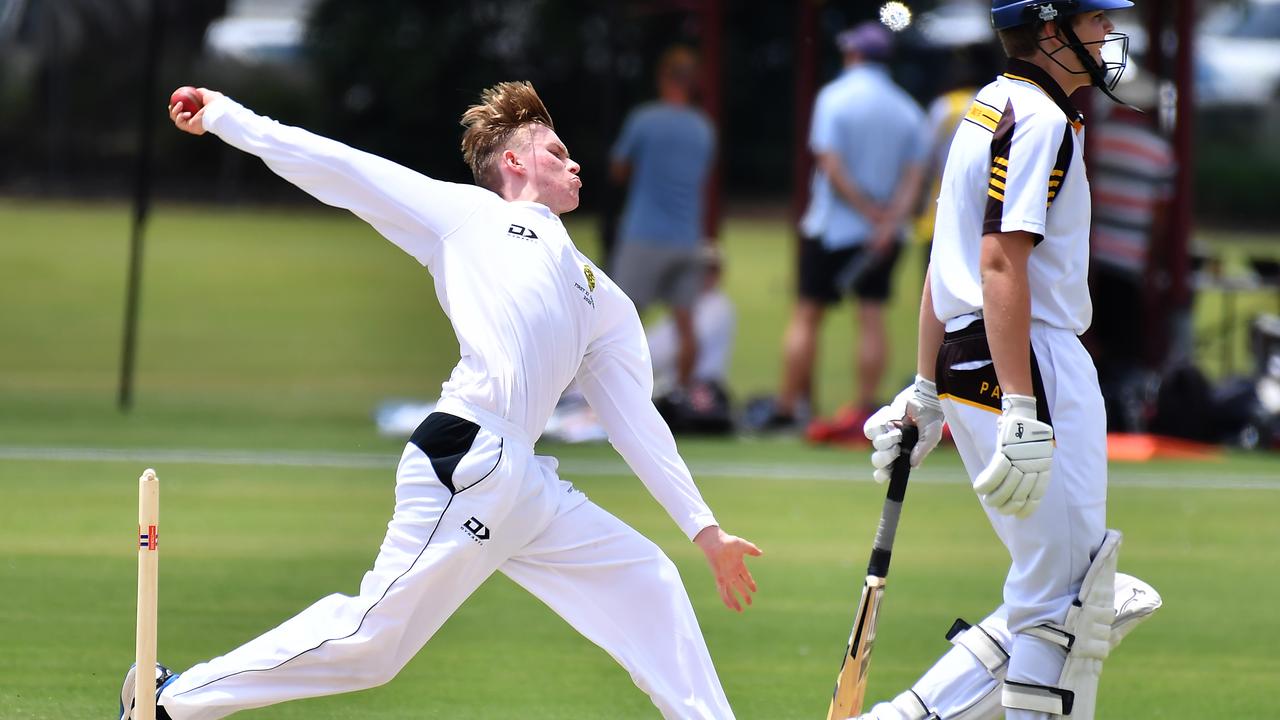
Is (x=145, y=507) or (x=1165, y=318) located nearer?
(x=145, y=507)

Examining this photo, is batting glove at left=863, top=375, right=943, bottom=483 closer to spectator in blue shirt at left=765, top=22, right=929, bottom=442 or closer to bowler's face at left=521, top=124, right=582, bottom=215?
bowler's face at left=521, top=124, right=582, bottom=215

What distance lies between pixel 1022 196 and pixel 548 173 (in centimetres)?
123

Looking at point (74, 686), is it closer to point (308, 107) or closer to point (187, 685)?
point (187, 685)

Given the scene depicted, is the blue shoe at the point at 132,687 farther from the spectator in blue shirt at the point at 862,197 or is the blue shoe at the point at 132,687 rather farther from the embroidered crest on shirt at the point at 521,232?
the spectator in blue shirt at the point at 862,197

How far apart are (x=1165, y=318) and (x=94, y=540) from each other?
858 centimetres

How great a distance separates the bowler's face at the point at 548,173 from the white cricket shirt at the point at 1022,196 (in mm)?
960

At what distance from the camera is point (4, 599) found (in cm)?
729

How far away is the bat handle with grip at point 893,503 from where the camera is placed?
194 inches

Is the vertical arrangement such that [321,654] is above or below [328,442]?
above

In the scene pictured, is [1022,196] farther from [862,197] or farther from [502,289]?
[862,197]

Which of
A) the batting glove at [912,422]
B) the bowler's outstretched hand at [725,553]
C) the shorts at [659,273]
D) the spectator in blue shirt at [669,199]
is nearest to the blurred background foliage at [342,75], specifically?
the spectator in blue shirt at [669,199]

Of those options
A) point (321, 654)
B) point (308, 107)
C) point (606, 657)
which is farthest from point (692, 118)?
point (308, 107)

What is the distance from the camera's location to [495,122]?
4.88m

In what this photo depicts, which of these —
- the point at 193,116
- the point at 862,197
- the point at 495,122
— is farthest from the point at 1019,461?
the point at 862,197
